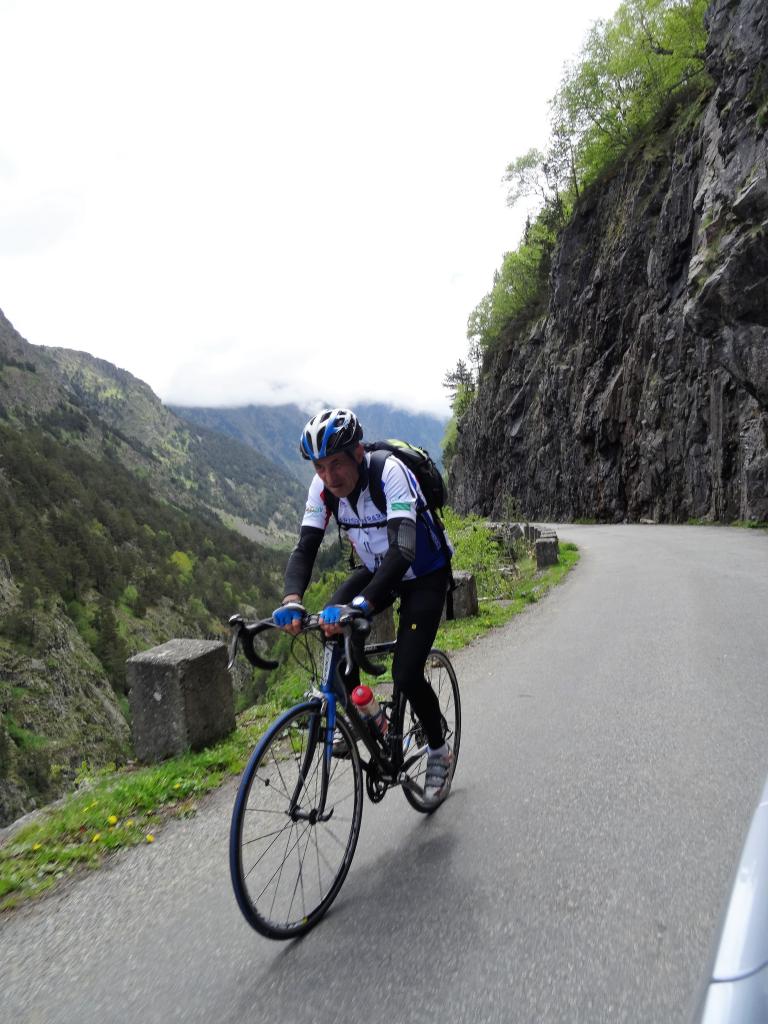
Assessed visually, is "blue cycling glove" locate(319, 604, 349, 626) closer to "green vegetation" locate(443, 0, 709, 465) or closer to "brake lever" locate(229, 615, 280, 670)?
"brake lever" locate(229, 615, 280, 670)

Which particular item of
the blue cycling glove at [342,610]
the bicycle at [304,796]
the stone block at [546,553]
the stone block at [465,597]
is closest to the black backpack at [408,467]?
the blue cycling glove at [342,610]

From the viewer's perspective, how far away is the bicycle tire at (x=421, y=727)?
365cm

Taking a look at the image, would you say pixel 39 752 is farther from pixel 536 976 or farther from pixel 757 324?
pixel 536 976

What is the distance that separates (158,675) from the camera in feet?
15.9

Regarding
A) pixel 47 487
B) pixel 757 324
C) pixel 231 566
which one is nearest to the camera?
pixel 757 324

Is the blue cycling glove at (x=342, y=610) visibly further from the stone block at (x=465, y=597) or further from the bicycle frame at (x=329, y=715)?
the stone block at (x=465, y=597)

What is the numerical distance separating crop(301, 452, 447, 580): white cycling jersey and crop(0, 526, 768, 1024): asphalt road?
1.52m

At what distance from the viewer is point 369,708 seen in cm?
334

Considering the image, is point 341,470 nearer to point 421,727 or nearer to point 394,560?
point 394,560

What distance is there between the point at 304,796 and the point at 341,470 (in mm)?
1618

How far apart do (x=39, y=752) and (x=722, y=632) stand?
233 feet

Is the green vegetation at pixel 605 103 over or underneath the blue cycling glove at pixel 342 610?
over

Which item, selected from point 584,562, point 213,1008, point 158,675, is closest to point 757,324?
point 584,562

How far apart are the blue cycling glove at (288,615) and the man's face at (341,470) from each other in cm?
72
